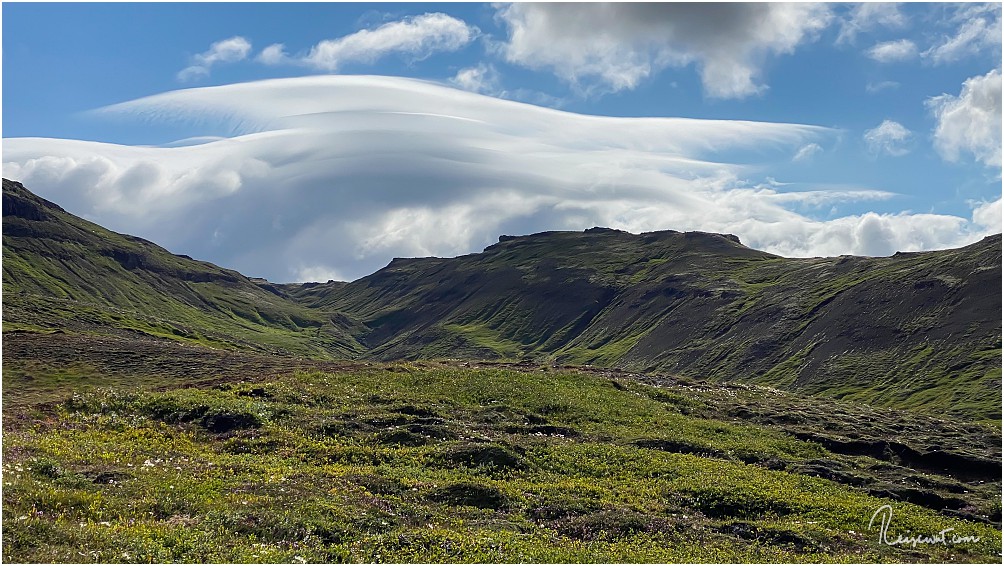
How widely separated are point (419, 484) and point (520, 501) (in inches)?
194

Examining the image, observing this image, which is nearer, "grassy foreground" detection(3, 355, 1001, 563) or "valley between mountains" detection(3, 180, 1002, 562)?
"grassy foreground" detection(3, 355, 1001, 563)

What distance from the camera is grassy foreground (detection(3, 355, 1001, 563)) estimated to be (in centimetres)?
2384

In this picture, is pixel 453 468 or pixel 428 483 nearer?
pixel 428 483

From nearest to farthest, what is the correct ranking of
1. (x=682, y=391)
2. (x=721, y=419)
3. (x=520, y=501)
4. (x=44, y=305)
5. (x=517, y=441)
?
(x=520, y=501), (x=517, y=441), (x=721, y=419), (x=682, y=391), (x=44, y=305)

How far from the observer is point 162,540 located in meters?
22.1

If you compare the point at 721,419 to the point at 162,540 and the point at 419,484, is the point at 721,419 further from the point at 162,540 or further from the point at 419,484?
the point at 162,540

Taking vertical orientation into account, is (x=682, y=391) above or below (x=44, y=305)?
below

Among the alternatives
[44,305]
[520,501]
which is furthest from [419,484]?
[44,305]

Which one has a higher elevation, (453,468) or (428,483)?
(428,483)

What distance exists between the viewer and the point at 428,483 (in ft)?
109

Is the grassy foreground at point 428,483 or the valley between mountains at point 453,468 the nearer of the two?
the grassy foreground at point 428,483

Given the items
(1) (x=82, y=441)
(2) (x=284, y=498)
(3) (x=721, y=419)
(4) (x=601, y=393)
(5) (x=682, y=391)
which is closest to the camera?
(2) (x=284, y=498)

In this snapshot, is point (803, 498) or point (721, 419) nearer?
point (803, 498)

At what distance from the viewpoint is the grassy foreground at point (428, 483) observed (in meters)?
23.8
